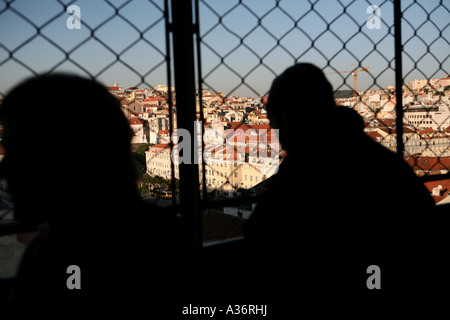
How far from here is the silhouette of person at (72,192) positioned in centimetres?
52

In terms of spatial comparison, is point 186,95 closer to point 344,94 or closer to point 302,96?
point 302,96

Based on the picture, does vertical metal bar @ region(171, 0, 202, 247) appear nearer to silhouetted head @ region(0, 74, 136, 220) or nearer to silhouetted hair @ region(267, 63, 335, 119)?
silhouetted hair @ region(267, 63, 335, 119)

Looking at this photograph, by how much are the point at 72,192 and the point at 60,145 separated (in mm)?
71

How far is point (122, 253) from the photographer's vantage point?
0.56 meters

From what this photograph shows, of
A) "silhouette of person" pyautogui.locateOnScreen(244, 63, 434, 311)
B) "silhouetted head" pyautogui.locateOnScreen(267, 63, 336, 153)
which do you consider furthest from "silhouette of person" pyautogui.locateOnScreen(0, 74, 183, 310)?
"silhouetted head" pyautogui.locateOnScreen(267, 63, 336, 153)

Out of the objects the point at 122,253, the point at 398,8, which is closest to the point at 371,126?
the point at 398,8

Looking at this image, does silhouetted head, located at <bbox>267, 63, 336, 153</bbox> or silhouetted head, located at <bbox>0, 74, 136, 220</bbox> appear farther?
silhouetted head, located at <bbox>267, 63, 336, 153</bbox>

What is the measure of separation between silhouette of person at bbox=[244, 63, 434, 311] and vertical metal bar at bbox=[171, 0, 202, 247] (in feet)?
0.69

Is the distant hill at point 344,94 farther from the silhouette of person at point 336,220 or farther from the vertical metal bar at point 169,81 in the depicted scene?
the vertical metal bar at point 169,81

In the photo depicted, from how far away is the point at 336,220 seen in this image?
75 cm

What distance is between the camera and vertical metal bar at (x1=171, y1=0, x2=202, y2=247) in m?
0.90
